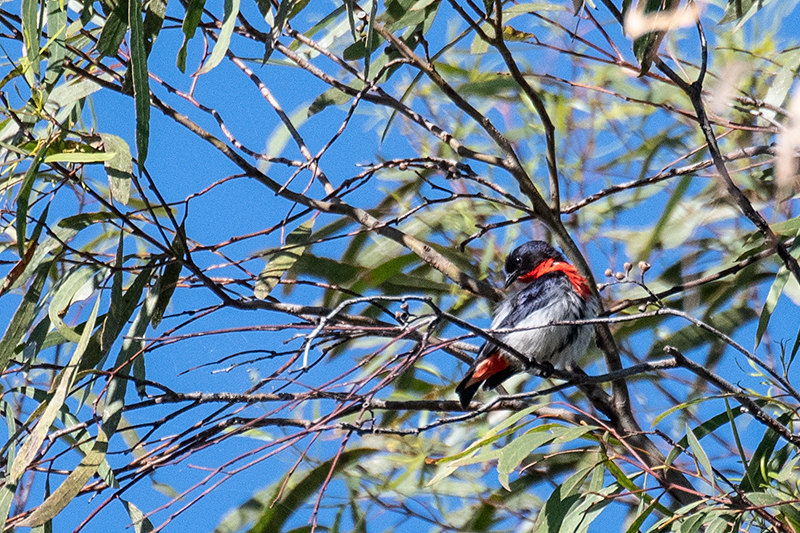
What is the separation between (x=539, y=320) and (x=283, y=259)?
823 mm

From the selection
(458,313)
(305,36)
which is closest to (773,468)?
(458,313)

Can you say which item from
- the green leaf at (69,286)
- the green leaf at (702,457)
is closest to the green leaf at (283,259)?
the green leaf at (69,286)

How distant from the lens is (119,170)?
1747 millimetres

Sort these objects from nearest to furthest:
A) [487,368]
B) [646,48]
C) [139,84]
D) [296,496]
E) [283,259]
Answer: [139,84] < [646,48] < [283,259] < [487,368] < [296,496]

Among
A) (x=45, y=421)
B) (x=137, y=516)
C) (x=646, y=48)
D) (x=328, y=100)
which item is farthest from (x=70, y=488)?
(x=646, y=48)

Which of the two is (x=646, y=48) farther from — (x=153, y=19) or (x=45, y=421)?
(x=45, y=421)

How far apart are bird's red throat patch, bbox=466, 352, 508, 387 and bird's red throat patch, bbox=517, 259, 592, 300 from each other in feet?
1.28

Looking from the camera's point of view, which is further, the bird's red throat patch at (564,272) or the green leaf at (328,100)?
the bird's red throat patch at (564,272)

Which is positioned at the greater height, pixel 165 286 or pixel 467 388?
pixel 165 286

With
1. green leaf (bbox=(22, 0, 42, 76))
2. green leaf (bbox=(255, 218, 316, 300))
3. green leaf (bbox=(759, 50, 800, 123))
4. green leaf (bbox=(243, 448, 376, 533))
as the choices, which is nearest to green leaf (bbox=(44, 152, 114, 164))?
green leaf (bbox=(22, 0, 42, 76))

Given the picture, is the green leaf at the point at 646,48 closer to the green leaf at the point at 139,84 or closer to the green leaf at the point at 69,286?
the green leaf at the point at 139,84

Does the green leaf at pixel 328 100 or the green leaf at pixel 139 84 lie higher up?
the green leaf at pixel 328 100

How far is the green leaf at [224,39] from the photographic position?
155cm

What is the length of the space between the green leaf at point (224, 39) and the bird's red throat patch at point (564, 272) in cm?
144
